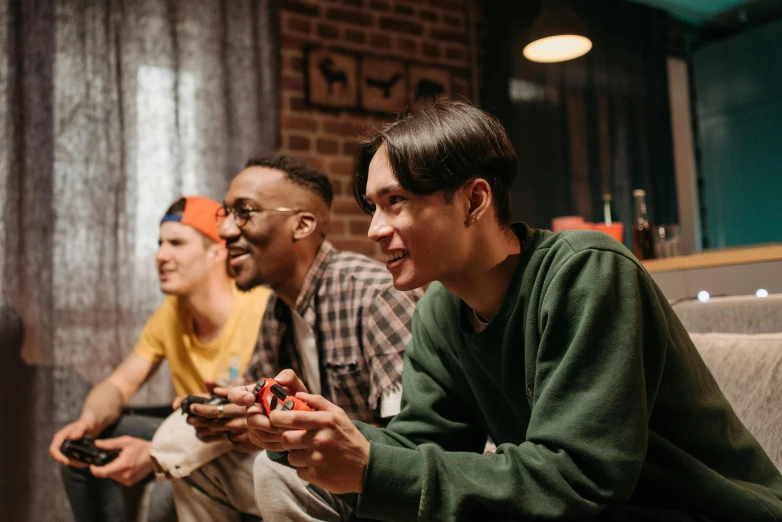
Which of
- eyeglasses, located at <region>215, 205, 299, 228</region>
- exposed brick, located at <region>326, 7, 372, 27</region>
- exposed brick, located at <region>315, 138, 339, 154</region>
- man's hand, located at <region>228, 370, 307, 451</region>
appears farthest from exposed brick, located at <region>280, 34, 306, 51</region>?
man's hand, located at <region>228, 370, 307, 451</region>

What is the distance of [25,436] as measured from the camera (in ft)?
8.23

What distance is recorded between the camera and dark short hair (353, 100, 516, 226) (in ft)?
3.48

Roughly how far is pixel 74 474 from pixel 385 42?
2.39 meters

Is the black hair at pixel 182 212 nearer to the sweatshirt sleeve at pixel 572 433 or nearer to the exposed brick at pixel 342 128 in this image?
the exposed brick at pixel 342 128

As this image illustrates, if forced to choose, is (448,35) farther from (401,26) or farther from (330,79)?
(330,79)

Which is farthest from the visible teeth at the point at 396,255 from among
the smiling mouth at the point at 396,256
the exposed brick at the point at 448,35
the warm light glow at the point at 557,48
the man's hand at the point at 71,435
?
the exposed brick at the point at 448,35

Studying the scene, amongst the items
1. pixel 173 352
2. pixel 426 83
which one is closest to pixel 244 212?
pixel 173 352

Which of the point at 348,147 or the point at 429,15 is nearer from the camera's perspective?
the point at 348,147

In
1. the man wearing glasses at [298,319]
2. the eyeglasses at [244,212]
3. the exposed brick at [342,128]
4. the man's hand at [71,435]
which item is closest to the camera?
the man wearing glasses at [298,319]

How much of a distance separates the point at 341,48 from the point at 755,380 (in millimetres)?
2581

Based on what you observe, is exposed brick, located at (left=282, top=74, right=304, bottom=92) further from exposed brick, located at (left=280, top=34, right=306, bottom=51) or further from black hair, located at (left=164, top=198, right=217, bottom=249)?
black hair, located at (left=164, top=198, right=217, bottom=249)

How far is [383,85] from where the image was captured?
347 centimetres

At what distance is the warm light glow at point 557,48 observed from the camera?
3.22 meters

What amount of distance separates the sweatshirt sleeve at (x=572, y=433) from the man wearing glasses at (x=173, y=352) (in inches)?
49.4
